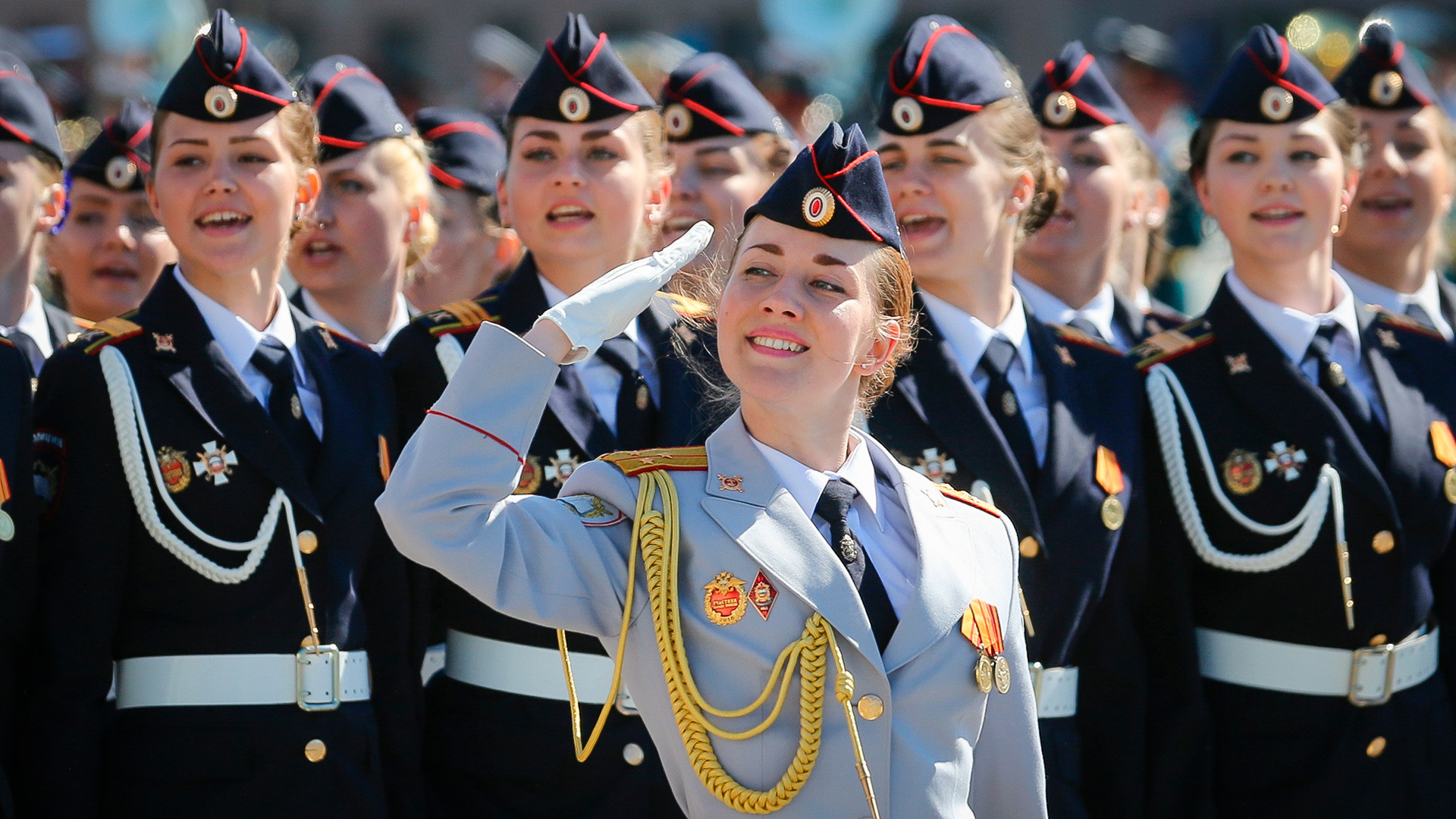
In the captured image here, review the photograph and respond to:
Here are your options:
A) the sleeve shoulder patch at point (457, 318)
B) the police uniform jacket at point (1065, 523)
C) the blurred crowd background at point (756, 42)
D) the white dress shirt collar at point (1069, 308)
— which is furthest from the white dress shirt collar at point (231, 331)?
the blurred crowd background at point (756, 42)

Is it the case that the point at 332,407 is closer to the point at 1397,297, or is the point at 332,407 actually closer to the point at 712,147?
the point at 712,147

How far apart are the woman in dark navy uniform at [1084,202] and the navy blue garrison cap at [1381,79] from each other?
77cm

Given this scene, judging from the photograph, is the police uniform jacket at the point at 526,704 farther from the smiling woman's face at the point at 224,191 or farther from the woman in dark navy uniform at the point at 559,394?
the smiling woman's face at the point at 224,191

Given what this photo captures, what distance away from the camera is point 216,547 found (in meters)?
3.88

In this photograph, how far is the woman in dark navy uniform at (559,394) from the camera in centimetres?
412

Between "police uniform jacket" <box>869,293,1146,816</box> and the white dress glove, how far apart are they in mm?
1493

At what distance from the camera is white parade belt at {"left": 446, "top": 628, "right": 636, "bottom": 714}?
4129mm

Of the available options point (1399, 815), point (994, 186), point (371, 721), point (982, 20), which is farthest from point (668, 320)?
point (982, 20)

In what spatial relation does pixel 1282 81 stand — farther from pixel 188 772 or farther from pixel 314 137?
pixel 188 772

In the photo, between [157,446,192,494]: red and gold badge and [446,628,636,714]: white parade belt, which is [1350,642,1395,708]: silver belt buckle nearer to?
[446,628,636,714]: white parade belt

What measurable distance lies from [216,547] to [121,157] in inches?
84.5

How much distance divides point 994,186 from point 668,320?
2.99ft

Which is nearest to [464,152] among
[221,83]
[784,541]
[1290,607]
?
[221,83]

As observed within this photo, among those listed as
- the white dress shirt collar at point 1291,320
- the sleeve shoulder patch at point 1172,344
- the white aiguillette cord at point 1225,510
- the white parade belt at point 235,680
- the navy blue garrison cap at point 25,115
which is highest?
the navy blue garrison cap at point 25,115
